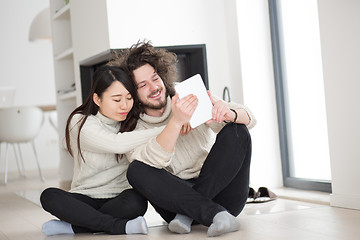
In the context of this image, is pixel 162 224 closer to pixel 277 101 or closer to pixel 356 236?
pixel 356 236

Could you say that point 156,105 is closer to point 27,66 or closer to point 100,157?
point 100,157

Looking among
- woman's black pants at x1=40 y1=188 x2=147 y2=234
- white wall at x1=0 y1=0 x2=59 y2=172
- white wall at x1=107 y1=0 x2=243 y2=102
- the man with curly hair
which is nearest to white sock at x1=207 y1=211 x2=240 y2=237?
the man with curly hair

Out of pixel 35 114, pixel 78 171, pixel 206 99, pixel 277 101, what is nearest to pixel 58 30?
pixel 35 114

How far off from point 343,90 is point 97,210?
1.15 meters

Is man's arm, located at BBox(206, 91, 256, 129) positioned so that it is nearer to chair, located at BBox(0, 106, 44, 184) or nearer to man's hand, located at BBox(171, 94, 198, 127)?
man's hand, located at BBox(171, 94, 198, 127)

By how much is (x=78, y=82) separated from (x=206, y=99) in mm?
2279

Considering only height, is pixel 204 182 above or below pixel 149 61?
below

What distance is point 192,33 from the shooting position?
3.47m

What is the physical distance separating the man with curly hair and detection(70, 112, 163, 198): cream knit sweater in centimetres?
8

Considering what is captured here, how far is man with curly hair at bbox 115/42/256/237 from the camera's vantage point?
1966 millimetres

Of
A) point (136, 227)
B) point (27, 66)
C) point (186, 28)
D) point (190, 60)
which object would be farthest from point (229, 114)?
point (27, 66)

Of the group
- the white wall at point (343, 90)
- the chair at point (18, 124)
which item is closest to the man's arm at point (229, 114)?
the white wall at point (343, 90)

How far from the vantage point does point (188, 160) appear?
7.28ft

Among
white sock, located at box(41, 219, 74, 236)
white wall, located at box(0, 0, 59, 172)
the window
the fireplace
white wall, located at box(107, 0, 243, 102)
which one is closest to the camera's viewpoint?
white sock, located at box(41, 219, 74, 236)
